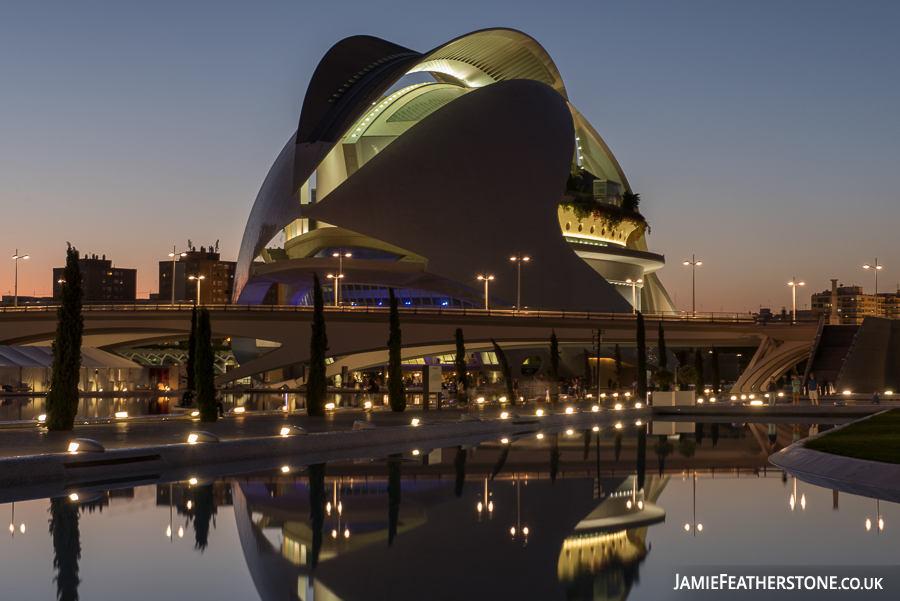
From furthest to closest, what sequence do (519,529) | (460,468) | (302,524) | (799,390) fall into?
(799,390)
(460,468)
(302,524)
(519,529)

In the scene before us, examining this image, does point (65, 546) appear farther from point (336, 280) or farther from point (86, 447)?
point (336, 280)

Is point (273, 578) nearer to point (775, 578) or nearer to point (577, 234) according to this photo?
point (775, 578)

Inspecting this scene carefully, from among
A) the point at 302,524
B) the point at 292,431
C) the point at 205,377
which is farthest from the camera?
the point at 205,377

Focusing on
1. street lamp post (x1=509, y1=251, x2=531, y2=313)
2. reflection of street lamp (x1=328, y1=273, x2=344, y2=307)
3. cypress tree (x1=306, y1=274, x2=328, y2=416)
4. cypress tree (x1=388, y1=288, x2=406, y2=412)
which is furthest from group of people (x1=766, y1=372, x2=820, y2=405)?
reflection of street lamp (x1=328, y1=273, x2=344, y2=307)

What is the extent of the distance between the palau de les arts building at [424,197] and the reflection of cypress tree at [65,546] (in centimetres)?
4856

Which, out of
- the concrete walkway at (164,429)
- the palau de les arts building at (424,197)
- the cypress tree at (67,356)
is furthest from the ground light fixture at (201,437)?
the palau de les arts building at (424,197)

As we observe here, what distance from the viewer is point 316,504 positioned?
37.9 feet

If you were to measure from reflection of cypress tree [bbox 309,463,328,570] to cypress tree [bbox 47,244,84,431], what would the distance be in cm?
746

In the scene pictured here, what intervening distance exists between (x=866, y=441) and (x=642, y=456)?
4.19 metres

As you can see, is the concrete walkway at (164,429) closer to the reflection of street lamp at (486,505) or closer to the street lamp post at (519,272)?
the reflection of street lamp at (486,505)

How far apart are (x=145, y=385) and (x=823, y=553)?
177 ft

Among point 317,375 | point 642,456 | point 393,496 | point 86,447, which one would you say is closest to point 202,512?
point 393,496

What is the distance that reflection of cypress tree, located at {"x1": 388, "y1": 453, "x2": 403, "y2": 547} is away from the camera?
9.84 meters

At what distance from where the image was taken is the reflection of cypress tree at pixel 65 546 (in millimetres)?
7430
